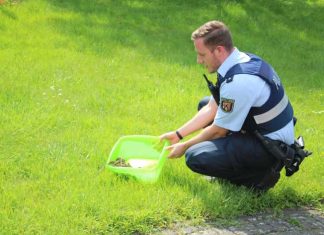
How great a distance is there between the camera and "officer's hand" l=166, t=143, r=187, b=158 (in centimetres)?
389

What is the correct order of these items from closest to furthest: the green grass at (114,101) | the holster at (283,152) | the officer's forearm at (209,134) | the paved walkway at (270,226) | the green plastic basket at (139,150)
Result: the paved walkway at (270,226) → the green grass at (114,101) → the holster at (283,152) → the officer's forearm at (209,134) → the green plastic basket at (139,150)

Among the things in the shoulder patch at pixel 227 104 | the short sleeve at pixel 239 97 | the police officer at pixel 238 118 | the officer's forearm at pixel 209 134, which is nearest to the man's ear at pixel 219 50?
the police officer at pixel 238 118

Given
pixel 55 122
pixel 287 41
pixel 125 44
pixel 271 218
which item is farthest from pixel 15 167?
pixel 287 41

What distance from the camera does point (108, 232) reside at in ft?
10.9

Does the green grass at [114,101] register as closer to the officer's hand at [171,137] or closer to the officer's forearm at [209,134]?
the officer's hand at [171,137]

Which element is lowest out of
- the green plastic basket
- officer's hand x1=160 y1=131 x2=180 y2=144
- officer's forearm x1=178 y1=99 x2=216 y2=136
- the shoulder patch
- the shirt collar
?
the green plastic basket

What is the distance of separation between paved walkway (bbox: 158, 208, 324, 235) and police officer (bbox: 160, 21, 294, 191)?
0.88 feet

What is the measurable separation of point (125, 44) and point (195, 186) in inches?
164

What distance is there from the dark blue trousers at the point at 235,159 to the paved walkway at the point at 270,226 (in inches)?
10.5

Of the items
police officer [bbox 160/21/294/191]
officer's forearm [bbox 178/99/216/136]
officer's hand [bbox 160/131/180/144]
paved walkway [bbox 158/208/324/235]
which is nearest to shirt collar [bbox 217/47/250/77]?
police officer [bbox 160/21/294/191]

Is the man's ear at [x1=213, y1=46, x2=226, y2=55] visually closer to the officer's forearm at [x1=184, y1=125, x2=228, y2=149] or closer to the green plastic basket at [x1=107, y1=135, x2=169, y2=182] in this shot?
the officer's forearm at [x1=184, y1=125, x2=228, y2=149]

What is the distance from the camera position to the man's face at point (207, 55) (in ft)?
12.2

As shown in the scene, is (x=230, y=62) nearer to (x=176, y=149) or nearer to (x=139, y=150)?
(x=176, y=149)

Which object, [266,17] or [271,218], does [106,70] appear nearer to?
[271,218]
